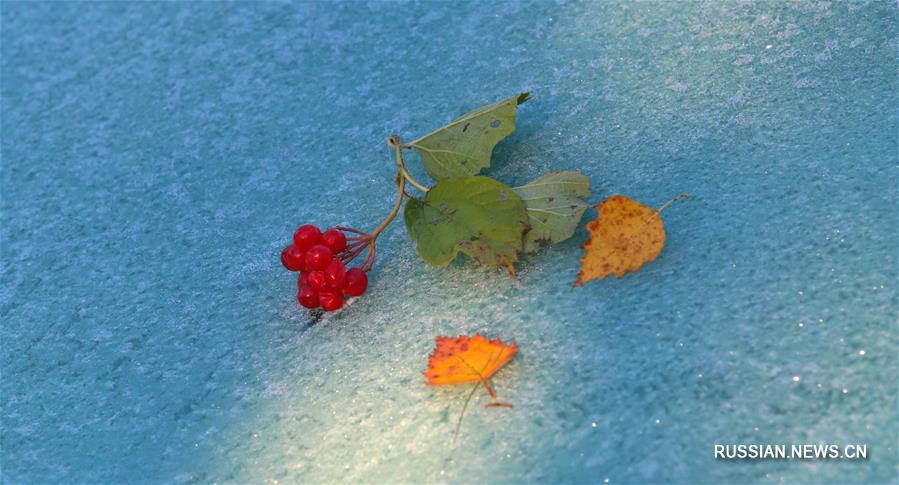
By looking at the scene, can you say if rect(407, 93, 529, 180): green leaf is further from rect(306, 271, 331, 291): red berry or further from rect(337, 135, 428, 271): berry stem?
rect(306, 271, 331, 291): red berry

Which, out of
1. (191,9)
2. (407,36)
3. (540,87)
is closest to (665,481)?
(540,87)

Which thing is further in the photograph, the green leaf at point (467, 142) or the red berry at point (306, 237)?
the green leaf at point (467, 142)

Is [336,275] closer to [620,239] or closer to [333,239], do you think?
[333,239]

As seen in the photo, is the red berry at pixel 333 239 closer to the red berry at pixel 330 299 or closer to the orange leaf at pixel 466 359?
the red berry at pixel 330 299

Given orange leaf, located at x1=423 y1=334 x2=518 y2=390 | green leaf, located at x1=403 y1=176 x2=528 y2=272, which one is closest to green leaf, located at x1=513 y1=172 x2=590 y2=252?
green leaf, located at x1=403 y1=176 x2=528 y2=272

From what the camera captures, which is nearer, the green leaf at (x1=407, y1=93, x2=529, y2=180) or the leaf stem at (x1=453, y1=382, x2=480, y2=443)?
the leaf stem at (x1=453, y1=382, x2=480, y2=443)

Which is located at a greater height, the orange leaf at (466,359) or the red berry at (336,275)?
the red berry at (336,275)

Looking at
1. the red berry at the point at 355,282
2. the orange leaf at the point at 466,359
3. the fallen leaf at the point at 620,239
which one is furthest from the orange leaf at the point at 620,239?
the red berry at the point at 355,282
